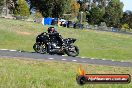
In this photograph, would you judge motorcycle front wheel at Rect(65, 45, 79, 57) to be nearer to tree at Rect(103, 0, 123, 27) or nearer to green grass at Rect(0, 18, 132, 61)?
green grass at Rect(0, 18, 132, 61)

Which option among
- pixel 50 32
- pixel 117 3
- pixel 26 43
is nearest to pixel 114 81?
pixel 50 32

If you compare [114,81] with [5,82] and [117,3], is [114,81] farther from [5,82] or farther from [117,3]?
[117,3]

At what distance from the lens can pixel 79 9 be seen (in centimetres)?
14688

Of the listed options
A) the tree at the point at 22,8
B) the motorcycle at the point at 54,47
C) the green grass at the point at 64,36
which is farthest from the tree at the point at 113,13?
the motorcycle at the point at 54,47

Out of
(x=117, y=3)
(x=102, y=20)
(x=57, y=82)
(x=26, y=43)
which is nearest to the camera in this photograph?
(x=57, y=82)

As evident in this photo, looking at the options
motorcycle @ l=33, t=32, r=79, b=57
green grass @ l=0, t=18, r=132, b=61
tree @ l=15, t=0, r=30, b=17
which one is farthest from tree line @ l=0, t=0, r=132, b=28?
motorcycle @ l=33, t=32, r=79, b=57

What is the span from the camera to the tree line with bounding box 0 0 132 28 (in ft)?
334

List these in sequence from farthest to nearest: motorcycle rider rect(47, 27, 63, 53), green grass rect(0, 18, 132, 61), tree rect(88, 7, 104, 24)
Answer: tree rect(88, 7, 104, 24) < green grass rect(0, 18, 132, 61) < motorcycle rider rect(47, 27, 63, 53)

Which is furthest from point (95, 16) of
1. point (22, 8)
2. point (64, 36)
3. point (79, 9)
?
point (64, 36)

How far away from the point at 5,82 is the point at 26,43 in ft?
113

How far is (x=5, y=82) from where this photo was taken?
982cm

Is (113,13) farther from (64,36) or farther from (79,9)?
(64,36)

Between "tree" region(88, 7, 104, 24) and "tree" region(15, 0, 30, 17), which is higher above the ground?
"tree" region(15, 0, 30, 17)

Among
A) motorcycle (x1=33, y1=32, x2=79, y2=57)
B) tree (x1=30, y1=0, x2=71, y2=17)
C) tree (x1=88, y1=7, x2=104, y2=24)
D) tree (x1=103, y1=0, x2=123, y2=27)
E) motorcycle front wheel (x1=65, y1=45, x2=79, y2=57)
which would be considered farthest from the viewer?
tree (x1=103, y1=0, x2=123, y2=27)
